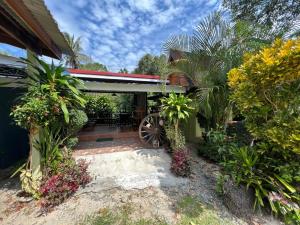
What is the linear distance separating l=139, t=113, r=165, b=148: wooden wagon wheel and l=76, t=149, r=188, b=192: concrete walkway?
47cm

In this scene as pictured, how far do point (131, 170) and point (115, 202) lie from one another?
1.38m

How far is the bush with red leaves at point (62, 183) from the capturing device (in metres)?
3.51

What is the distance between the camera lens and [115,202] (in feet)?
12.1

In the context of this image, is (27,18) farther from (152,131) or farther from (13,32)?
(152,131)

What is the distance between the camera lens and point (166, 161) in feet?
18.5

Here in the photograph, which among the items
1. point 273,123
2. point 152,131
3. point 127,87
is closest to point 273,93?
point 273,123

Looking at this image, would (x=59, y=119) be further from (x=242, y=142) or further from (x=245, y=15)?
(x=245, y=15)

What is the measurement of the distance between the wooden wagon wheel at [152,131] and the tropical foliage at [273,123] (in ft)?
10.5

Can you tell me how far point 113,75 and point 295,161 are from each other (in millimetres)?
5695

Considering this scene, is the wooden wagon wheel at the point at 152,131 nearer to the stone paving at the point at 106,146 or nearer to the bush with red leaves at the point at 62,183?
the stone paving at the point at 106,146

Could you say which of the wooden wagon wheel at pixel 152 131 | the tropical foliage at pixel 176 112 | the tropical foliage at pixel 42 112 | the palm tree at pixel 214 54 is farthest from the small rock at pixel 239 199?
the tropical foliage at pixel 42 112

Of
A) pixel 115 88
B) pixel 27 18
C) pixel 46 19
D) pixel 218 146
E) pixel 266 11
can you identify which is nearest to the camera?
pixel 27 18

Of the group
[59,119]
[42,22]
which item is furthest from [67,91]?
[42,22]

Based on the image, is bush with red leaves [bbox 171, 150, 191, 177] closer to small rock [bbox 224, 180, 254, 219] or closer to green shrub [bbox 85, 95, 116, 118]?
small rock [bbox 224, 180, 254, 219]
